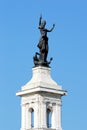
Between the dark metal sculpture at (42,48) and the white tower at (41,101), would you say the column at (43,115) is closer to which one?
the white tower at (41,101)

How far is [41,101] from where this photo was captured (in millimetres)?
55469

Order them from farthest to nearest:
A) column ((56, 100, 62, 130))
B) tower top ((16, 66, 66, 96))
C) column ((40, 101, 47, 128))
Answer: column ((56, 100, 62, 130)) < tower top ((16, 66, 66, 96)) < column ((40, 101, 47, 128))

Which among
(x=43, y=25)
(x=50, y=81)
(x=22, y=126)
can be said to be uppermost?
(x=43, y=25)

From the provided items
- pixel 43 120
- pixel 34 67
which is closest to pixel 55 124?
pixel 43 120

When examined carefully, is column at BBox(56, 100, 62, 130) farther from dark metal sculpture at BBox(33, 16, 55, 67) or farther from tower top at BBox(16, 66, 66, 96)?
dark metal sculpture at BBox(33, 16, 55, 67)

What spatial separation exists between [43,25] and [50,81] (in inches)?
193

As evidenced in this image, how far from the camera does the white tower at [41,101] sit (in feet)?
182

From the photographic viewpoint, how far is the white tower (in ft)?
182

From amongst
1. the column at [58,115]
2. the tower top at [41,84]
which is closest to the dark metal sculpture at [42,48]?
the tower top at [41,84]

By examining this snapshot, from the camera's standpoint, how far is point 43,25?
191ft

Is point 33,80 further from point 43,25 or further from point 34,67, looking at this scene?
point 43,25

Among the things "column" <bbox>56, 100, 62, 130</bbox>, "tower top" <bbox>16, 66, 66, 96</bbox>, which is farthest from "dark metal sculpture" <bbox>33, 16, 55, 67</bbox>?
"column" <bbox>56, 100, 62, 130</bbox>

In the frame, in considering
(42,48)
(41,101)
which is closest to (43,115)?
(41,101)

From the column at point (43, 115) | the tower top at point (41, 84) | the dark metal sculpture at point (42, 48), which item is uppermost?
the dark metal sculpture at point (42, 48)
